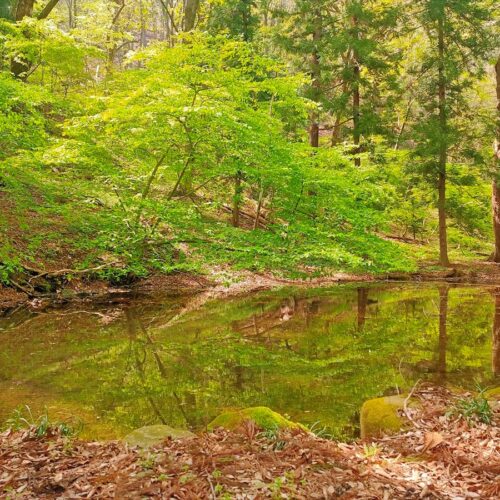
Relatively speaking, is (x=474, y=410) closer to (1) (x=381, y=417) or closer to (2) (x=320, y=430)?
(1) (x=381, y=417)

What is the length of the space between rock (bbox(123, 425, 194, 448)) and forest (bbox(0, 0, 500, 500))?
27 millimetres

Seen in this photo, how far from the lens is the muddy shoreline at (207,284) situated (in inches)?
460

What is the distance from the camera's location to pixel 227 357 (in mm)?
8203

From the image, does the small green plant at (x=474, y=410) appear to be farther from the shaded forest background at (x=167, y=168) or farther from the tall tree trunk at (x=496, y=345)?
the shaded forest background at (x=167, y=168)

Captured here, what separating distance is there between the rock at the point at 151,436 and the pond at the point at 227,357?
662 mm

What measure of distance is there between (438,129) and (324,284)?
812cm

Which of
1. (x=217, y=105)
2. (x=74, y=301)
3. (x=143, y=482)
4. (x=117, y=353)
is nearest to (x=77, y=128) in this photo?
(x=217, y=105)

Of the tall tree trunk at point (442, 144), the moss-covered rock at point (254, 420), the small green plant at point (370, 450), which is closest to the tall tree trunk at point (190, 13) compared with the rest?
the tall tree trunk at point (442, 144)

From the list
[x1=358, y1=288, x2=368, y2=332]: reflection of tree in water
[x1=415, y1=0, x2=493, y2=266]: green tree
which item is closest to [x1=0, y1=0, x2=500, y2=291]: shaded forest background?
[x1=415, y1=0, x2=493, y2=266]: green tree

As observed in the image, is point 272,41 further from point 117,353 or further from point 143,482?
point 143,482

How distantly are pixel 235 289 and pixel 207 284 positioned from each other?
95 centimetres

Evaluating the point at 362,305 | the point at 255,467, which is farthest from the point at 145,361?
the point at 362,305

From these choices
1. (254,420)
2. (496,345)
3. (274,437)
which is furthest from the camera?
(496,345)

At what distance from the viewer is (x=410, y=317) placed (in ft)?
38.4
